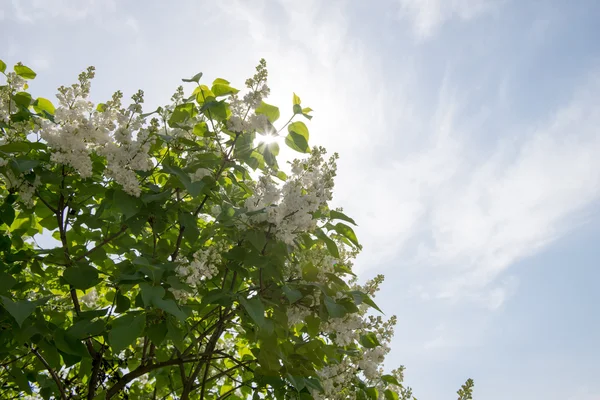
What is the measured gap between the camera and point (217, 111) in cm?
272

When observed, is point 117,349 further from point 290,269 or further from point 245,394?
point 245,394

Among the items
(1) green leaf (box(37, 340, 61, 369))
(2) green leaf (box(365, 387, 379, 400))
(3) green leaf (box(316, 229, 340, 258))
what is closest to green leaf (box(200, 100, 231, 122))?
(3) green leaf (box(316, 229, 340, 258))

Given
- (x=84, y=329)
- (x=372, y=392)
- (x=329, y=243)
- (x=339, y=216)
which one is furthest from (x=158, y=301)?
(x=372, y=392)

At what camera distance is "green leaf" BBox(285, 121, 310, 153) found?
282 cm

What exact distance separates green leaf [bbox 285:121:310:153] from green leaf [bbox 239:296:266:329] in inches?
36.0

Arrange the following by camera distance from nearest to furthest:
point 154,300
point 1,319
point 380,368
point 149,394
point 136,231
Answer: point 154,300 < point 1,319 < point 136,231 < point 380,368 < point 149,394

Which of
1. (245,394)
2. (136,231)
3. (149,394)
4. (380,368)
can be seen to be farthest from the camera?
(149,394)

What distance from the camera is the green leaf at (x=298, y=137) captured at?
282cm

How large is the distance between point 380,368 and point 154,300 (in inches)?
66.1

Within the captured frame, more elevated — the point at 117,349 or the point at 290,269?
the point at 290,269

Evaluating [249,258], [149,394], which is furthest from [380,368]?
[149,394]

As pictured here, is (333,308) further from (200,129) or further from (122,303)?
(200,129)

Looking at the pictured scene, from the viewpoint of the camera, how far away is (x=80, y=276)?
2.58m

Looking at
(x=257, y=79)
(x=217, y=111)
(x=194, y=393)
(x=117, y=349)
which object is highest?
(x=257, y=79)
